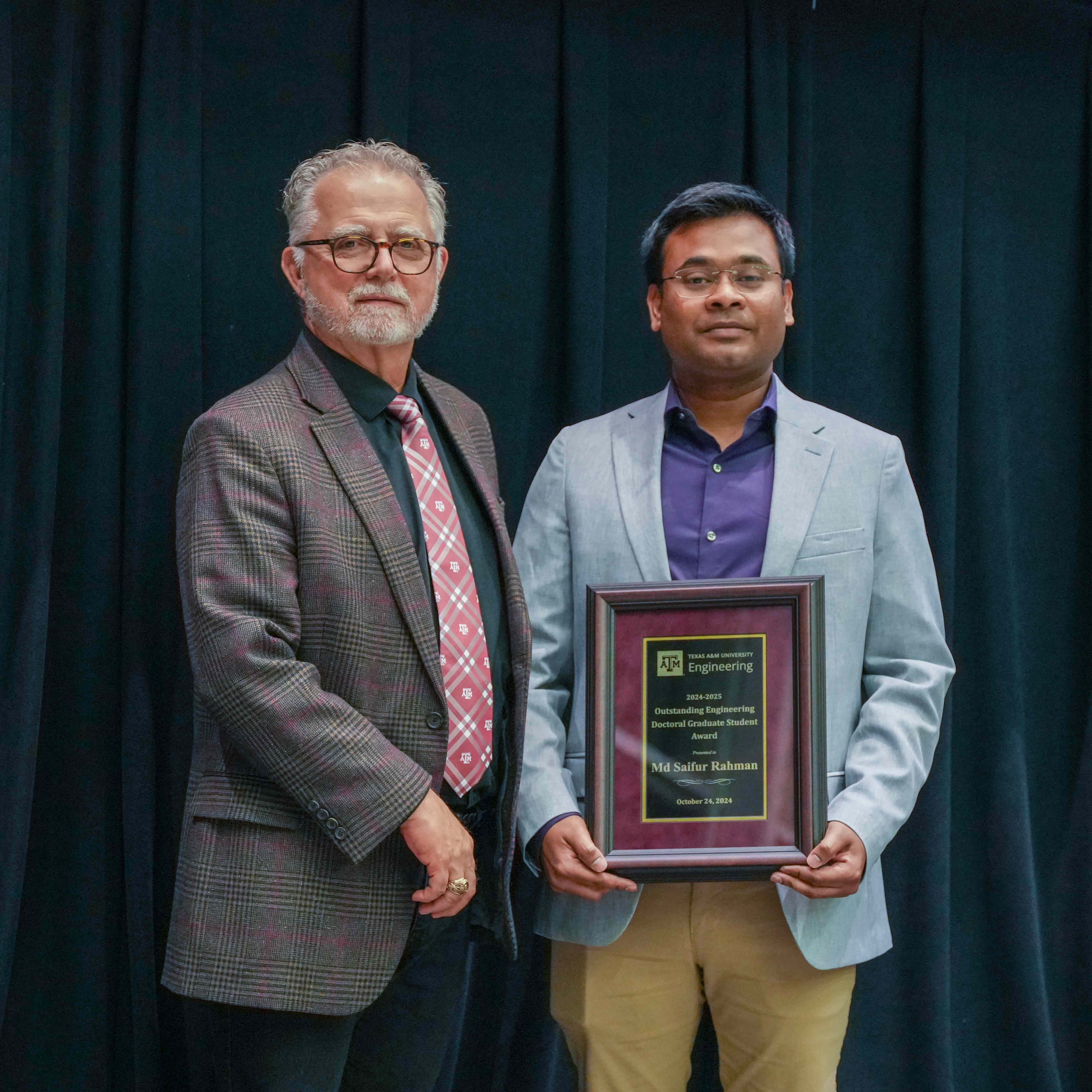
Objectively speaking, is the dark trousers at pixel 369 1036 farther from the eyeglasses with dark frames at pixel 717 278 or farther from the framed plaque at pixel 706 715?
the eyeglasses with dark frames at pixel 717 278

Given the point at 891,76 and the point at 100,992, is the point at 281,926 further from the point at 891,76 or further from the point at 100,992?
the point at 891,76

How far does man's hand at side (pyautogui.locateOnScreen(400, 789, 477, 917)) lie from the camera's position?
5.20 feet

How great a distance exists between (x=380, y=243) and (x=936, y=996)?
1960mm

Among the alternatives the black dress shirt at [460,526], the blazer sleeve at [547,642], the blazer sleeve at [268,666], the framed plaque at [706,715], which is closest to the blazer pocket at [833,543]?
the framed plaque at [706,715]

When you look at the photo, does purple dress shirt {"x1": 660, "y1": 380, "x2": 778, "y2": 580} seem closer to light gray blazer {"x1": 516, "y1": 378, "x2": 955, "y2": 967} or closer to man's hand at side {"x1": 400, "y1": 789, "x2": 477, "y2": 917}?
light gray blazer {"x1": 516, "y1": 378, "x2": 955, "y2": 967}

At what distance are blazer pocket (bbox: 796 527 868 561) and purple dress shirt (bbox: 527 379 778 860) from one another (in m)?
0.07

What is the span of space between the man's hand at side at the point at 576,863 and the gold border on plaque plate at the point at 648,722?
0.09 meters

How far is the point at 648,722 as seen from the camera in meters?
1.79

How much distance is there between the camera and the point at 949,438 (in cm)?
267

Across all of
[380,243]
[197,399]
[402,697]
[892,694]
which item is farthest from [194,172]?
[892,694]

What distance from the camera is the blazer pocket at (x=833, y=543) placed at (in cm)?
192

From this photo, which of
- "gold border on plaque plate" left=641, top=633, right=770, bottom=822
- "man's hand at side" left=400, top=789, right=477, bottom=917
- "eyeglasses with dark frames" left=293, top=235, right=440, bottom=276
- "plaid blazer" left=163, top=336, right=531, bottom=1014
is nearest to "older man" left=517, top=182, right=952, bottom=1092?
"gold border on plaque plate" left=641, top=633, right=770, bottom=822

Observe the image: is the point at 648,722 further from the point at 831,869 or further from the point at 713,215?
the point at 713,215

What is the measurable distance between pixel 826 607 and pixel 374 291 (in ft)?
2.79
